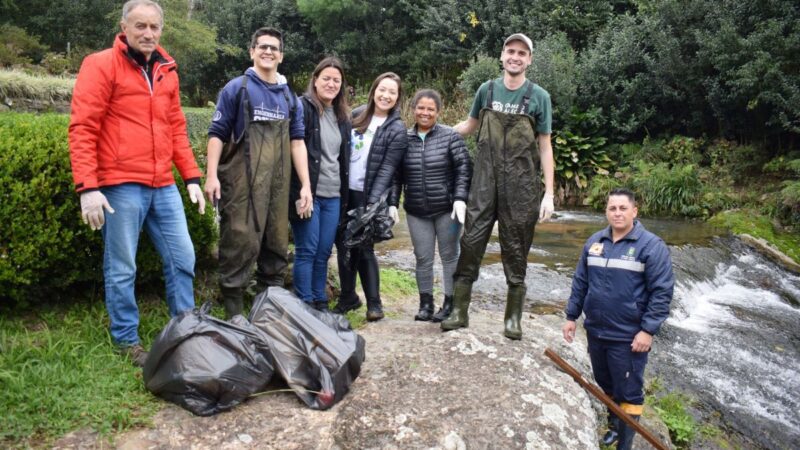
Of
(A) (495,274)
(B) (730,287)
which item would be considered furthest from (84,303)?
(B) (730,287)

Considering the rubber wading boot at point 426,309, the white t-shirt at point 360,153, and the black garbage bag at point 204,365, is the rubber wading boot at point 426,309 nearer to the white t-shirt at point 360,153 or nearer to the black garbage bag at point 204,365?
the white t-shirt at point 360,153

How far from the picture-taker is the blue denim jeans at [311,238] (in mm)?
3898

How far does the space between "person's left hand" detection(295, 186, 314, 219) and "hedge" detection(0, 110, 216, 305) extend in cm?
97

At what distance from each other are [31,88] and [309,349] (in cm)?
981

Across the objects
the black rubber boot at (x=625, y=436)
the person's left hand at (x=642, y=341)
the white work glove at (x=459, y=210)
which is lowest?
the black rubber boot at (x=625, y=436)

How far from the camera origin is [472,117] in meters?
3.81

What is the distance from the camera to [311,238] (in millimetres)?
3916

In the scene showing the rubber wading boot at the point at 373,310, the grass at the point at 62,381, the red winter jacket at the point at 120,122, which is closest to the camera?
the grass at the point at 62,381

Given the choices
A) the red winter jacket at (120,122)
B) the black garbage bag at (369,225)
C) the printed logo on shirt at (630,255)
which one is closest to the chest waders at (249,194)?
the red winter jacket at (120,122)

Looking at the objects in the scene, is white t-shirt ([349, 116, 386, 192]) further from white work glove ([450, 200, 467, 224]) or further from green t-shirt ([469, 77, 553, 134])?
green t-shirt ([469, 77, 553, 134])

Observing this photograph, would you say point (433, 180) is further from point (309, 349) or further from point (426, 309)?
point (309, 349)

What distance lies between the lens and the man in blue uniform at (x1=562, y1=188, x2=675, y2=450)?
10.9 feet

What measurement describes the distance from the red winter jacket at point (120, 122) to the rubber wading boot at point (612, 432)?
3241 mm

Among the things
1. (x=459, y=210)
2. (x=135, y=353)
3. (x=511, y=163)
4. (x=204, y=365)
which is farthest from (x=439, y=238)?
(x=135, y=353)
